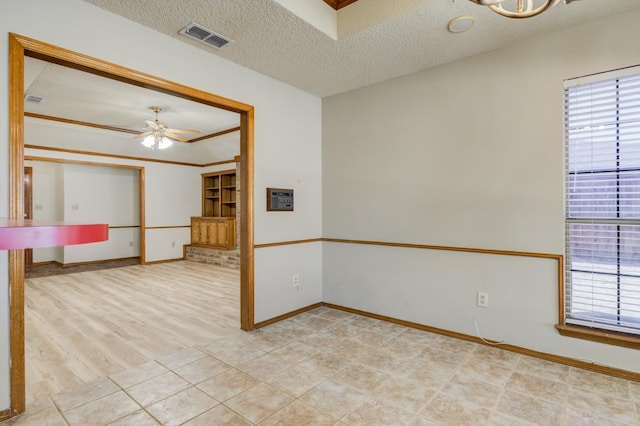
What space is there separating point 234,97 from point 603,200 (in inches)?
125

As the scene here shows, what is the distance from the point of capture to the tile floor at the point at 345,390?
1.85 meters

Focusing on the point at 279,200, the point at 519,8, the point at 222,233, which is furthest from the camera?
the point at 222,233

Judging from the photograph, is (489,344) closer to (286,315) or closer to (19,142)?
(286,315)

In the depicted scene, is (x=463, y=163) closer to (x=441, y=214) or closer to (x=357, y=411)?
(x=441, y=214)

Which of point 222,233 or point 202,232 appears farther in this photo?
point 202,232

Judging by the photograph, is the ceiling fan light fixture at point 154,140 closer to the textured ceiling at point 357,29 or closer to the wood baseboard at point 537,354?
the textured ceiling at point 357,29

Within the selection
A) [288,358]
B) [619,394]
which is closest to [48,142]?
[288,358]

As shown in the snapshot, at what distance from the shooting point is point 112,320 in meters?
3.52

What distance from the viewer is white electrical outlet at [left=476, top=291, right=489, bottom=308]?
2824mm

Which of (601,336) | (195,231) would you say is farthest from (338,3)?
(195,231)

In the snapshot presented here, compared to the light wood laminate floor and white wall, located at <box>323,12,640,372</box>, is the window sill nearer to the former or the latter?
white wall, located at <box>323,12,640,372</box>

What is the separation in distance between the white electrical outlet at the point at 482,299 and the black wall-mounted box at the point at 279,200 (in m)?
2.06

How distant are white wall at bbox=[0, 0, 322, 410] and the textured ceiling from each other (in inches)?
5.0

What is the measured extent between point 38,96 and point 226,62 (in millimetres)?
2905
